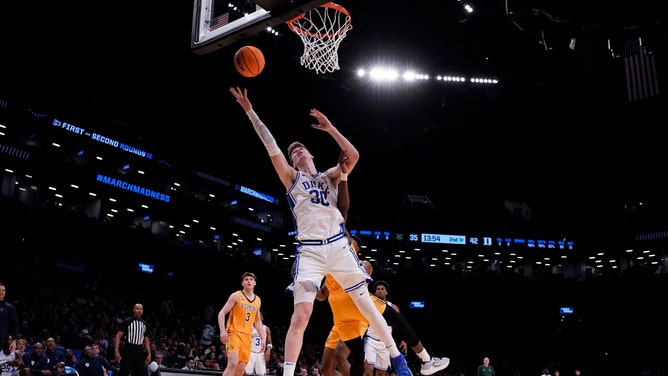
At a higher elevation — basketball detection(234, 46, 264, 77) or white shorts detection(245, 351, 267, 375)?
basketball detection(234, 46, 264, 77)

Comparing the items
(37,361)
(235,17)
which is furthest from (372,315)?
(37,361)

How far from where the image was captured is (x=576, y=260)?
46.4 meters

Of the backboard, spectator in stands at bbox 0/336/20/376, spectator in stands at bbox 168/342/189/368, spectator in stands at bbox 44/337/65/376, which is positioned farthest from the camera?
spectator in stands at bbox 168/342/189/368

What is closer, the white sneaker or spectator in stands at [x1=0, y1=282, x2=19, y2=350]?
the white sneaker

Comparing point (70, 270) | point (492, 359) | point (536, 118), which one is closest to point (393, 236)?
point (492, 359)

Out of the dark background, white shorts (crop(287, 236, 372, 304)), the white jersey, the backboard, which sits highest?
the dark background

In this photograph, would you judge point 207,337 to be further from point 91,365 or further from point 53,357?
Answer: point 91,365

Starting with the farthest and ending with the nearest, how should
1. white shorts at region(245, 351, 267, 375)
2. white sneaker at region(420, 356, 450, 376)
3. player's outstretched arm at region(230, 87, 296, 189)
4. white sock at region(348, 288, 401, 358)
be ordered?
white shorts at region(245, 351, 267, 375) → white sneaker at region(420, 356, 450, 376) → player's outstretched arm at region(230, 87, 296, 189) → white sock at region(348, 288, 401, 358)

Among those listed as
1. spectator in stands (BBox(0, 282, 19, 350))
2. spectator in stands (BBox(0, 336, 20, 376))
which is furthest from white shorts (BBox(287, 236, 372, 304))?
spectator in stands (BBox(0, 336, 20, 376))

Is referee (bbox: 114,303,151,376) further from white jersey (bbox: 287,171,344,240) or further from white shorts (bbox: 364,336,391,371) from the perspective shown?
white jersey (bbox: 287,171,344,240)

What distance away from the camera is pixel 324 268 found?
17.6 feet

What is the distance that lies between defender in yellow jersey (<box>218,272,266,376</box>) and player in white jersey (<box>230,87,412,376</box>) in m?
3.92

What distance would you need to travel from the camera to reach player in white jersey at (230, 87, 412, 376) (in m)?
5.16

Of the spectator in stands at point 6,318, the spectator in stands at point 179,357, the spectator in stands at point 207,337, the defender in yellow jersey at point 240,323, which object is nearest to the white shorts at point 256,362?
the defender in yellow jersey at point 240,323
